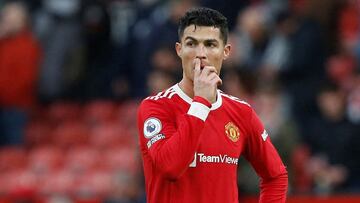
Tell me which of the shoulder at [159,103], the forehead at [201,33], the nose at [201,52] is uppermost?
the forehead at [201,33]

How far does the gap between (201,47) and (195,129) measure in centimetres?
46

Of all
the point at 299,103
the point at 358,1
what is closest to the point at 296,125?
the point at 299,103

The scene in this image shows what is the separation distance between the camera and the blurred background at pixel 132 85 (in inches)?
429

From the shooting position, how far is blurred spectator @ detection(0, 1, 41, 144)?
45.2 ft

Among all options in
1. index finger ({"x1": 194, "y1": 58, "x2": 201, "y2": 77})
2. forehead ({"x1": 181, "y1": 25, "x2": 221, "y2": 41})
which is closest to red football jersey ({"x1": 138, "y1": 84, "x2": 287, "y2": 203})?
index finger ({"x1": 194, "y1": 58, "x2": 201, "y2": 77})

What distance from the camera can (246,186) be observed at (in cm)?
989

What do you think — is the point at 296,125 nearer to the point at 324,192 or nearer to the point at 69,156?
the point at 324,192

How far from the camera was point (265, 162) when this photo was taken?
20.7 ft

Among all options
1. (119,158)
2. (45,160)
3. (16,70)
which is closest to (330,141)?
(119,158)

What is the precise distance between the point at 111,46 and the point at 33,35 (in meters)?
1.02

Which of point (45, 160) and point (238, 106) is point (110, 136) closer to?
point (45, 160)

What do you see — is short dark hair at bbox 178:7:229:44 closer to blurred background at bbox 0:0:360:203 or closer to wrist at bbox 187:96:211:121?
wrist at bbox 187:96:211:121

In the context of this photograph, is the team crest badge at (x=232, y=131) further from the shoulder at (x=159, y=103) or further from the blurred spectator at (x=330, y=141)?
the blurred spectator at (x=330, y=141)

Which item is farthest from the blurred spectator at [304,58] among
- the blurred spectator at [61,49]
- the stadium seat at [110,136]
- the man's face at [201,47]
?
the man's face at [201,47]
